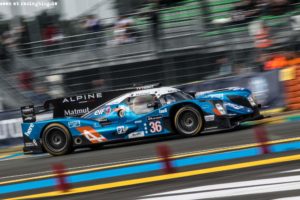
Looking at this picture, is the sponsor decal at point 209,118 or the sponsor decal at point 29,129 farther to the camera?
the sponsor decal at point 29,129

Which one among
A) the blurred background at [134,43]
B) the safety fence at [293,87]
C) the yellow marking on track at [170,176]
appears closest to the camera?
the yellow marking on track at [170,176]

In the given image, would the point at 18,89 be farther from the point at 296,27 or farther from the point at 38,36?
the point at 296,27

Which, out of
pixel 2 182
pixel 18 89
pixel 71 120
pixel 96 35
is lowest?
pixel 2 182

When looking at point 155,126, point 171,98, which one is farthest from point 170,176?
point 171,98

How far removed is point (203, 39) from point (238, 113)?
5.12 meters

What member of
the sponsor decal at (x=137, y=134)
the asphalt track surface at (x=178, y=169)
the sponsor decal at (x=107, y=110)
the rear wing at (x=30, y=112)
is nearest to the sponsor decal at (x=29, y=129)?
the rear wing at (x=30, y=112)

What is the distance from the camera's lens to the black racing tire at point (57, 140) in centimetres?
1301

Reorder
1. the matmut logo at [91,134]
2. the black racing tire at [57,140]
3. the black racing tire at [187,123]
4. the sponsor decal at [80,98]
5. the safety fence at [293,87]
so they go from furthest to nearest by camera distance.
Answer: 1. the safety fence at [293,87]
2. the sponsor decal at [80,98]
3. the black racing tire at [57,140]
4. the matmut logo at [91,134]
5. the black racing tire at [187,123]

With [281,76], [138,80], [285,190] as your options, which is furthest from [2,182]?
[281,76]

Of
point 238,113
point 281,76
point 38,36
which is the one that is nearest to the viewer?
point 238,113

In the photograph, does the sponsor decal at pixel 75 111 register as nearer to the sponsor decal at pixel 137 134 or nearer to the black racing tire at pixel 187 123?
the sponsor decal at pixel 137 134

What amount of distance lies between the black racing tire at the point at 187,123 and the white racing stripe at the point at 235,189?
510 centimetres

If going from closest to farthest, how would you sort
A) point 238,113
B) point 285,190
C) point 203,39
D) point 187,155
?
point 285,190
point 187,155
point 238,113
point 203,39

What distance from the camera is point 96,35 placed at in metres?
17.6
